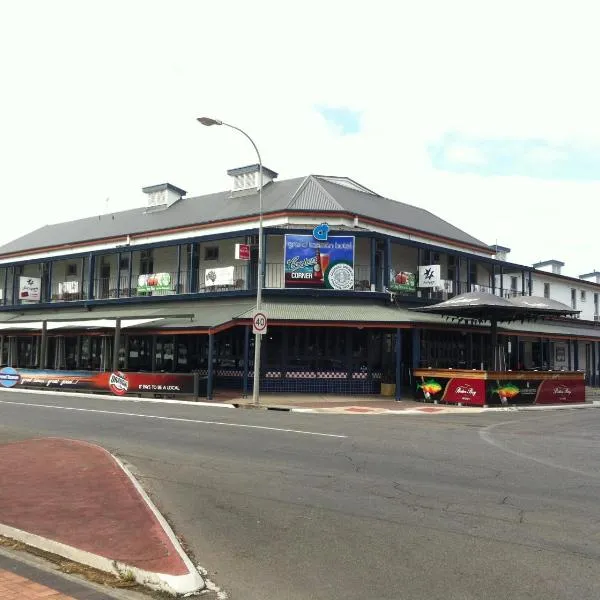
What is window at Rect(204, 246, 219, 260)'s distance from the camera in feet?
98.8

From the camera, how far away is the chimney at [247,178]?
33.2 m

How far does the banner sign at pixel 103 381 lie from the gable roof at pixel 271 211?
9.01 meters

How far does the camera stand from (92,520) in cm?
620

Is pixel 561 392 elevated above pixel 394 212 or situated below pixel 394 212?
below

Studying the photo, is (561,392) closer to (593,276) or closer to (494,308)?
(494,308)

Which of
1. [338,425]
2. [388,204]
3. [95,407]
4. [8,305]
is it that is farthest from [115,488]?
[8,305]

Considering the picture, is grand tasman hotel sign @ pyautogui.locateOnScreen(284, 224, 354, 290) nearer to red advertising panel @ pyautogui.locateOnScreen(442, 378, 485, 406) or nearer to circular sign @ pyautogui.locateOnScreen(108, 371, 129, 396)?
red advertising panel @ pyautogui.locateOnScreen(442, 378, 485, 406)

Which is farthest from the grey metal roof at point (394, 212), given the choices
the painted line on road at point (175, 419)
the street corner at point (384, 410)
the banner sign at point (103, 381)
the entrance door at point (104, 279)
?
the painted line on road at point (175, 419)

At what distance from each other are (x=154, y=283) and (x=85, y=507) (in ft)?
79.9

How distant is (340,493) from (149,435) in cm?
644

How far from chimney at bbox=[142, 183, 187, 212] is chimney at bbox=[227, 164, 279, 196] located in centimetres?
520

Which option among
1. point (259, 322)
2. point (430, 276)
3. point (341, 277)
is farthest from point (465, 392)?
point (430, 276)

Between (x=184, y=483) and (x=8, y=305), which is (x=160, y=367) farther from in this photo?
(x=184, y=483)

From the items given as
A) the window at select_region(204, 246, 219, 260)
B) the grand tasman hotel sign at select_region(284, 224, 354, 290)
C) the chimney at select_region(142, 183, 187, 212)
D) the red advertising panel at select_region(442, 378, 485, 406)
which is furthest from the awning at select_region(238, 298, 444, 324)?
the chimney at select_region(142, 183, 187, 212)
